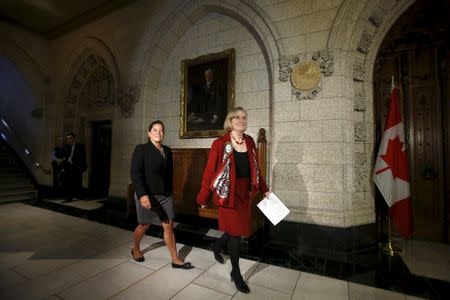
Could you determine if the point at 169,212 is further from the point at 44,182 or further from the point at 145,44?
the point at 44,182

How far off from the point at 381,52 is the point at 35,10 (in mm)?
8249

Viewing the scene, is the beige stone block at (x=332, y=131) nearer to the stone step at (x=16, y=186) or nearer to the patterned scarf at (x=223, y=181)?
the patterned scarf at (x=223, y=181)

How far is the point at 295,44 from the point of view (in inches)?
135

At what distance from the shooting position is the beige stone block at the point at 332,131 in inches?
121

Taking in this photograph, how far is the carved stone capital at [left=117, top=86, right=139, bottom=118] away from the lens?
5.30 metres

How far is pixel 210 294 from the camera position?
6.46 ft

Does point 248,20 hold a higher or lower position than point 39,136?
higher

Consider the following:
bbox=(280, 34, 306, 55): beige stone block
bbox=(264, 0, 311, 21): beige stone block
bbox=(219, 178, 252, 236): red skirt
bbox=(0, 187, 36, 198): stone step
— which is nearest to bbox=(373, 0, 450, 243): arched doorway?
bbox=(280, 34, 306, 55): beige stone block

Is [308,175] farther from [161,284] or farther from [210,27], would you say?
[210,27]

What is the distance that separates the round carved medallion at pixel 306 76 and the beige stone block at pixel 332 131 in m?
0.57

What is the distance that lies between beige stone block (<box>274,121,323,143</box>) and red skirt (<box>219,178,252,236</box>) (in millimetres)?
1506

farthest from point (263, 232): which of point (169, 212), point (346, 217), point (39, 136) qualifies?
point (39, 136)

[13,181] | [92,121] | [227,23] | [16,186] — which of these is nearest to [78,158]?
[92,121]

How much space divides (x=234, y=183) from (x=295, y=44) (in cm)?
252
